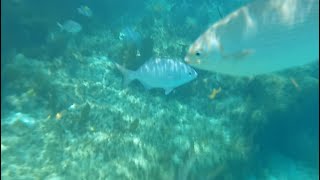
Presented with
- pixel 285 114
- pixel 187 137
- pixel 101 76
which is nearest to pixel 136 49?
pixel 101 76

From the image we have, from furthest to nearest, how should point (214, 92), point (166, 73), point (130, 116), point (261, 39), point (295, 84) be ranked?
1. point (214, 92)
2. point (295, 84)
3. point (130, 116)
4. point (166, 73)
5. point (261, 39)

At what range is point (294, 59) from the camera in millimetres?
3619

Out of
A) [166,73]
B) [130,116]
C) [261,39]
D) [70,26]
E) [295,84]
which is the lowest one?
[261,39]

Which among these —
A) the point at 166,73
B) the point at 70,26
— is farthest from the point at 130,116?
the point at 70,26

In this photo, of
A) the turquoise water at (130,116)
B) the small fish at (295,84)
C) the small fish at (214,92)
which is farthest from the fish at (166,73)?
the small fish at (295,84)

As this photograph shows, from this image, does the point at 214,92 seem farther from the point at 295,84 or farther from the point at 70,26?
the point at 70,26

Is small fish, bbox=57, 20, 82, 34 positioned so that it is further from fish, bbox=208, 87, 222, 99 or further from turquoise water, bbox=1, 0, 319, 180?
fish, bbox=208, 87, 222, 99

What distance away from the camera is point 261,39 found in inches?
137

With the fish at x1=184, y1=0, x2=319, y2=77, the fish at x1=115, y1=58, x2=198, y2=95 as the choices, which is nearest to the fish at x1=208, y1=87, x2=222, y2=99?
the fish at x1=115, y1=58, x2=198, y2=95

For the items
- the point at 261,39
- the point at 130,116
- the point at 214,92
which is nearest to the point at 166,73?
the point at 130,116

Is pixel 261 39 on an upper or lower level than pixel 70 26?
lower

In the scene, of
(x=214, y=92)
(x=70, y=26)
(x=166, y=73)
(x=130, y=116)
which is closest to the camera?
(x=166, y=73)

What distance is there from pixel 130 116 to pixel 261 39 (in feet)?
15.2

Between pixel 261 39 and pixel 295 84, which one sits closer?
pixel 261 39
